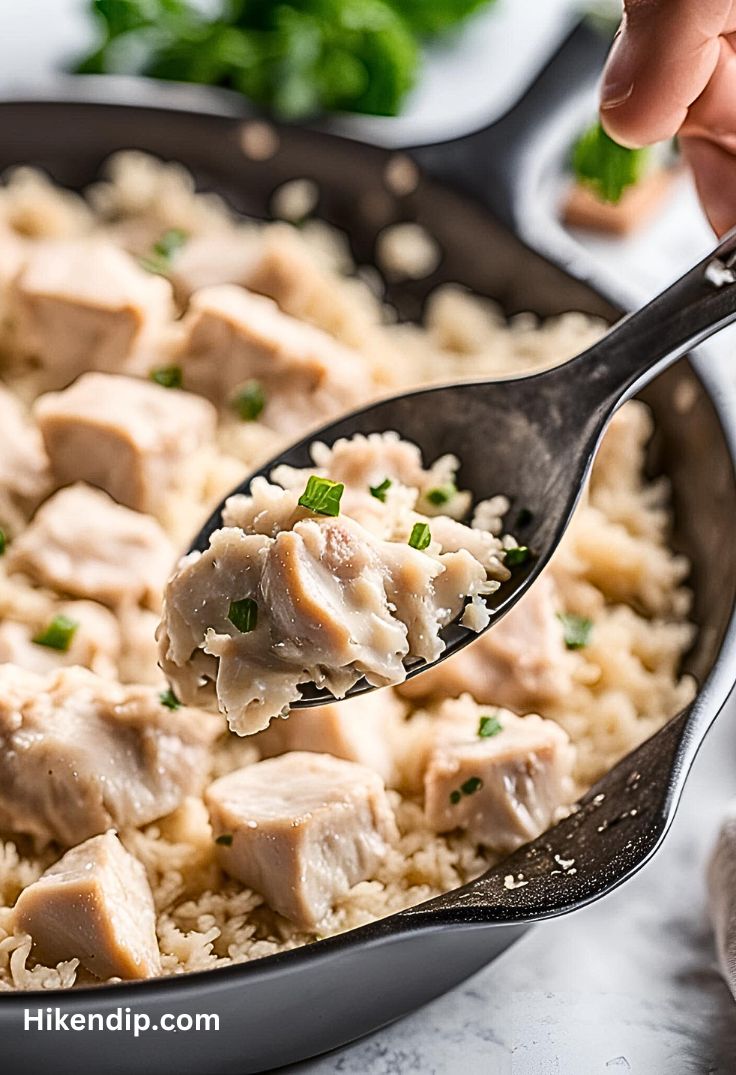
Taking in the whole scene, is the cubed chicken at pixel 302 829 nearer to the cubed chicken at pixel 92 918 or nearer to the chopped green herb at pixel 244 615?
the cubed chicken at pixel 92 918

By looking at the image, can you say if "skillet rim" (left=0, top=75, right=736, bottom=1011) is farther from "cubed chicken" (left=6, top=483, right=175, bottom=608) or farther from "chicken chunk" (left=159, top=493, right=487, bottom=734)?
"cubed chicken" (left=6, top=483, right=175, bottom=608)

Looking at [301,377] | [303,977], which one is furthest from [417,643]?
[301,377]

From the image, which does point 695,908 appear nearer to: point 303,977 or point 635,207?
point 303,977

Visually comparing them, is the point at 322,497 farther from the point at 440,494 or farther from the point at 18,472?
the point at 18,472

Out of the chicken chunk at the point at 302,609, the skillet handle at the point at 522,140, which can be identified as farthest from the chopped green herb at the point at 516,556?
the skillet handle at the point at 522,140

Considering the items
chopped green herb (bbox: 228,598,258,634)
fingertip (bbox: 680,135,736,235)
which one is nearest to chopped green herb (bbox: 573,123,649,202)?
fingertip (bbox: 680,135,736,235)

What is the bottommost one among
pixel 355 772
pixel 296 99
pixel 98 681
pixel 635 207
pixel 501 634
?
pixel 98 681
